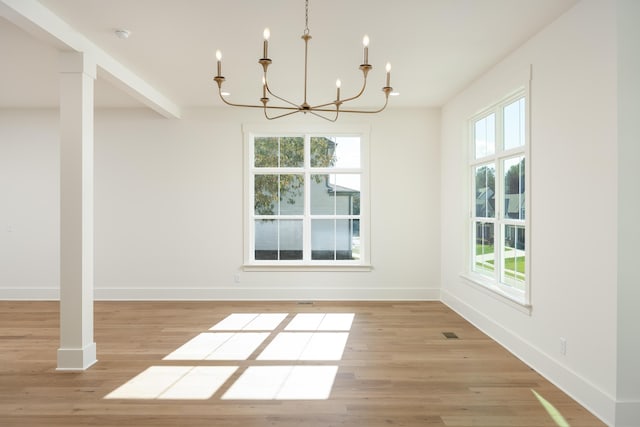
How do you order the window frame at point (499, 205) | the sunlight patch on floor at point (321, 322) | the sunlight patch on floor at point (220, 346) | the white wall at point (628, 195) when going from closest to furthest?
the white wall at point (628, 195), the window frame at point (499, 205), the sunlight patch on floor at point (220, 346), the sunlight patch on floor at point (321, 322)

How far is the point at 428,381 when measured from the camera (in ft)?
10.8

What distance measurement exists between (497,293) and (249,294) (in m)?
3.38

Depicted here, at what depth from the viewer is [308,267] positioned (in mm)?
6215

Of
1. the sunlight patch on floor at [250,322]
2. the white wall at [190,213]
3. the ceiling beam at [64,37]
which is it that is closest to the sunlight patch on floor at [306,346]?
the sunlight patch on floor at [250,322]

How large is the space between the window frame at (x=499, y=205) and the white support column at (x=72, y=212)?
3708mm

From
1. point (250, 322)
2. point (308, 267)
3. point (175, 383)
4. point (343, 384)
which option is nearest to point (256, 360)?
point (175, 383)

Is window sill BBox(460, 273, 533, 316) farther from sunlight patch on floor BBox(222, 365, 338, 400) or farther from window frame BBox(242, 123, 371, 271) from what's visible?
sunlight patch on floor BBox(222, 365, 338, 400)

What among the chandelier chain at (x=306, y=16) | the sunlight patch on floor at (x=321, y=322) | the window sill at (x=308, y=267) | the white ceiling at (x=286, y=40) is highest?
the white ceiling at (x=286, y=40)

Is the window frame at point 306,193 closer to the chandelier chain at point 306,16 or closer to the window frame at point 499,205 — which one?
the window frame at point 499,205

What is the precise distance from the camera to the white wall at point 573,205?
2688mm

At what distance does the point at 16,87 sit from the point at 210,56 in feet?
9.21

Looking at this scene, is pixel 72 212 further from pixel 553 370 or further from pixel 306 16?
pixel 553 370

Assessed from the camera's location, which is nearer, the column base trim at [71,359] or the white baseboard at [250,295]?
the column base trim at [71,359]

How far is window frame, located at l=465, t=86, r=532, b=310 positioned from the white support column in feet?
12.2
